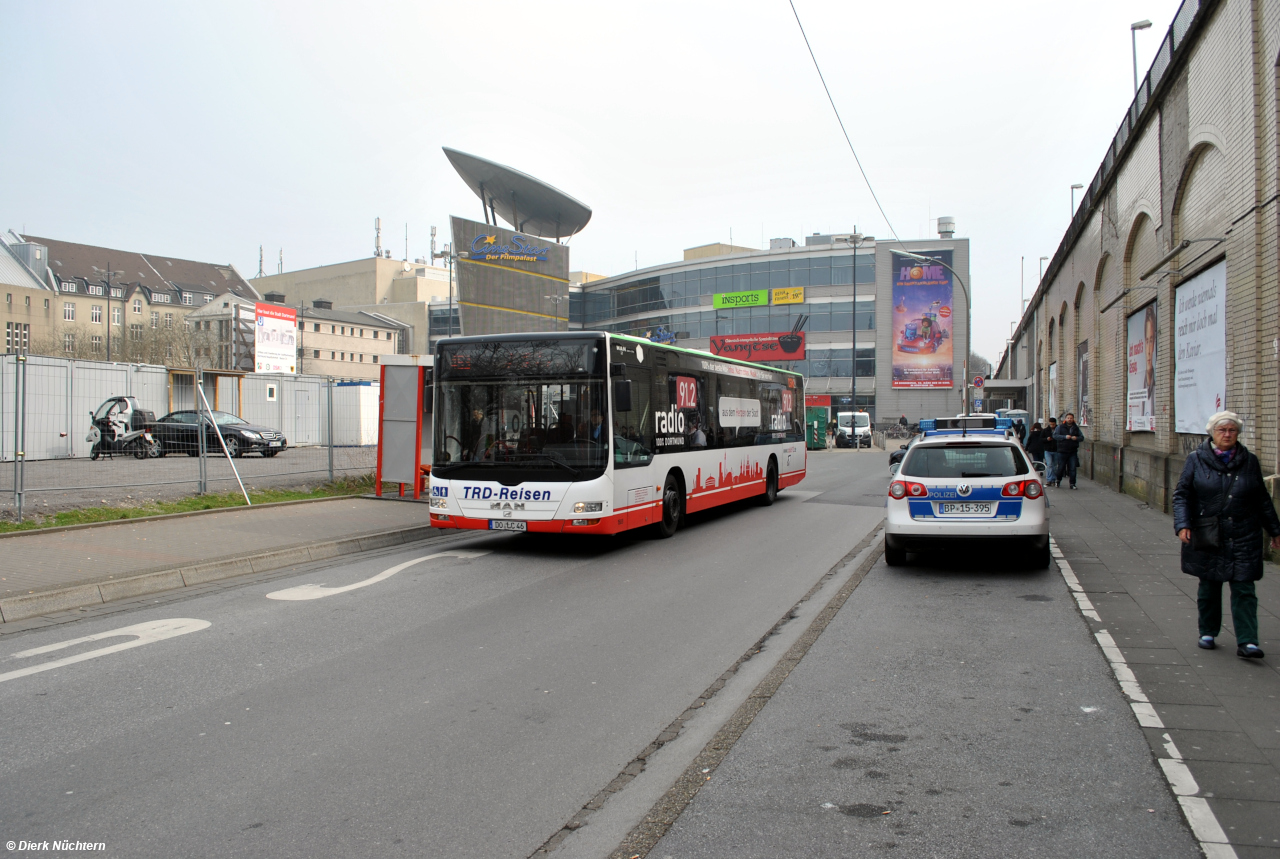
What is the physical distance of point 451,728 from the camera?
4570 millimetres

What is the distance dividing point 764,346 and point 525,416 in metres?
54.0

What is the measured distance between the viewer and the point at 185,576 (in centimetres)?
873

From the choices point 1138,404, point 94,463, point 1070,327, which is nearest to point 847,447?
point 1070,327

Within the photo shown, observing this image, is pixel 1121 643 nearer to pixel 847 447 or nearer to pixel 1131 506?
pixel 1131 506

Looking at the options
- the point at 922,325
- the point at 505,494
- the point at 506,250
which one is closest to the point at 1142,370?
the point at 505,494

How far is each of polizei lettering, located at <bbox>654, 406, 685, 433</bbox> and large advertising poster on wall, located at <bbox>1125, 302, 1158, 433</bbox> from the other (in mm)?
9523

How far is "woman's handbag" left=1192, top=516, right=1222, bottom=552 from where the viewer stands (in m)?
5.76

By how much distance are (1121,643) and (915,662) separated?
1.67 meters

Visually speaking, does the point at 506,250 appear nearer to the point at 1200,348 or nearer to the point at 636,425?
the point at 636,425

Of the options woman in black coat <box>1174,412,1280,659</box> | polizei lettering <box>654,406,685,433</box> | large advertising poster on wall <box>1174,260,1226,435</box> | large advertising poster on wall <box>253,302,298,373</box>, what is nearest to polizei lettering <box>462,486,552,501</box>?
polizei lettering <box>654,406,685,433</box>

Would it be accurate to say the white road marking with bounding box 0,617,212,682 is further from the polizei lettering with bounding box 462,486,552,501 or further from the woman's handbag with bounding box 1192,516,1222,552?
the woman's handbag with bounding box 1192,516,1222,552

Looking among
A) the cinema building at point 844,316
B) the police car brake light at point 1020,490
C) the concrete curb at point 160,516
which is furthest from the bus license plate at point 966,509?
the cinema building at point 844,316

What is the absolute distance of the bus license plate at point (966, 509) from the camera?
9.24 metres

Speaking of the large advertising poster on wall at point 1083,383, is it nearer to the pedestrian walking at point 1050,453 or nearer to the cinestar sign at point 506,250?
the pedestrian walking at point 1050,453
